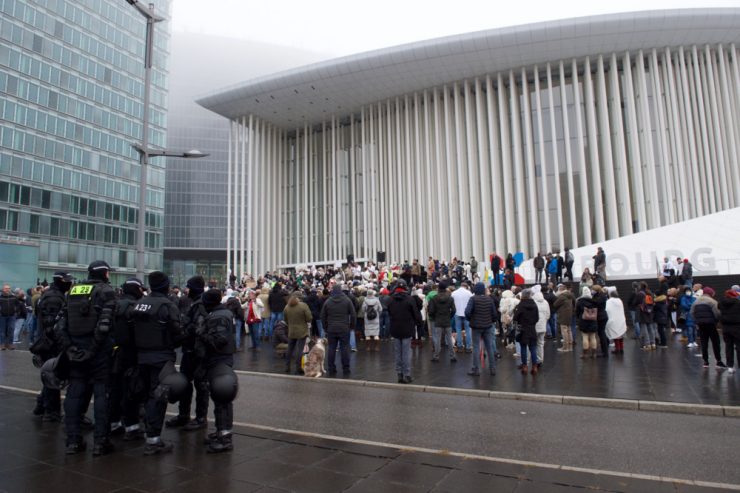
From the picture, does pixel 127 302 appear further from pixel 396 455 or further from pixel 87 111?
pixel 87 111

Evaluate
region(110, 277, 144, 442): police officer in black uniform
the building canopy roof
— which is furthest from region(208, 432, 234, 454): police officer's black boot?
the building canopy roof

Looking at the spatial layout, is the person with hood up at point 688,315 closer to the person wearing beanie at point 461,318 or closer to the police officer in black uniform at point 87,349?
the person wearing beanie at point 461,318

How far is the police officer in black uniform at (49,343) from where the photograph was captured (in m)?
6.50

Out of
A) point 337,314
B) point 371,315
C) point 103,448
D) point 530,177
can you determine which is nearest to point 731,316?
point 337,314

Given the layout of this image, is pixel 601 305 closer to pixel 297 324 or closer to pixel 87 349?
pixel 297 324

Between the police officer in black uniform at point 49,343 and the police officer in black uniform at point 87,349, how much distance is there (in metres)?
1.00

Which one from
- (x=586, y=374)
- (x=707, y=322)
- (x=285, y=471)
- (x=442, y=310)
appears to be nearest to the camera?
(x=285, y=471)

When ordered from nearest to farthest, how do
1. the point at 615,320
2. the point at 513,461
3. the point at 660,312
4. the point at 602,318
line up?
the point at 513,461
the point at 602,318
the point at 615,320
the point at 660,312

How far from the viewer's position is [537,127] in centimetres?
3803

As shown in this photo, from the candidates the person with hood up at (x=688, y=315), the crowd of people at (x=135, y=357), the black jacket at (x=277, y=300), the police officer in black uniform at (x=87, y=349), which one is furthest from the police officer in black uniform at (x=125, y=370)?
the person with hood up at (x=688, y=315)

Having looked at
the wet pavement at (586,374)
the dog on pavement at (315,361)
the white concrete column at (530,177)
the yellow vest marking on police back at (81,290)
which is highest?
the white concrete column at (530,177)

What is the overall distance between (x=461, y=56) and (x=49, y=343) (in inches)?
1393

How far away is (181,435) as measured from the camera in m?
6.01

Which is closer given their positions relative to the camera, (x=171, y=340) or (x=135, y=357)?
(x=171, y=340)
